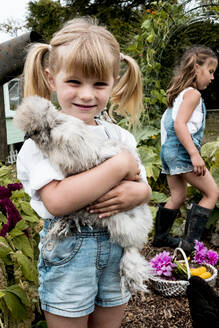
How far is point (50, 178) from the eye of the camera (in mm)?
1087

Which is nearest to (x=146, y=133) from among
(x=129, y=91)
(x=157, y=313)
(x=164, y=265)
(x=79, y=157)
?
(x=164, y=265)

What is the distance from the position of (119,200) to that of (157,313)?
1622 mm

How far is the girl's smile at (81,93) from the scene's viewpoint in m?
1.22

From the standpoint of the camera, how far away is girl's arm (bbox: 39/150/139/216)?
1083 mm

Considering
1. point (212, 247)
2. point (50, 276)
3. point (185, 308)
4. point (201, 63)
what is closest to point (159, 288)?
point (185, 308)

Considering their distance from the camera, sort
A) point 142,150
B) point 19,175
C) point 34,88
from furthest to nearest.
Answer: point 142,150 < point 34,88 < point 19,175

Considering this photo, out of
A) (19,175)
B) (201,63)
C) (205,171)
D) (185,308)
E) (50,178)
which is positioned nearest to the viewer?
(50,178)

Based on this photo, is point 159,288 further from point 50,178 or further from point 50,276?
point 50,178

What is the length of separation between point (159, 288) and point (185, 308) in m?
0.24

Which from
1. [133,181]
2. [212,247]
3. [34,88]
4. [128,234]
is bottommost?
[212,247]

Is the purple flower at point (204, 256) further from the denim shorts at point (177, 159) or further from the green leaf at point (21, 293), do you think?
the green leaf at point (21, 293)

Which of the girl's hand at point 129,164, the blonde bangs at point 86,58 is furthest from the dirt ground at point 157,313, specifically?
the blonde bangs at point 86,58

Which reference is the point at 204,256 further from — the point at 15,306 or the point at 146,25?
the point at 146,25

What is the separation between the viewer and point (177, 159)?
3.11 metres
